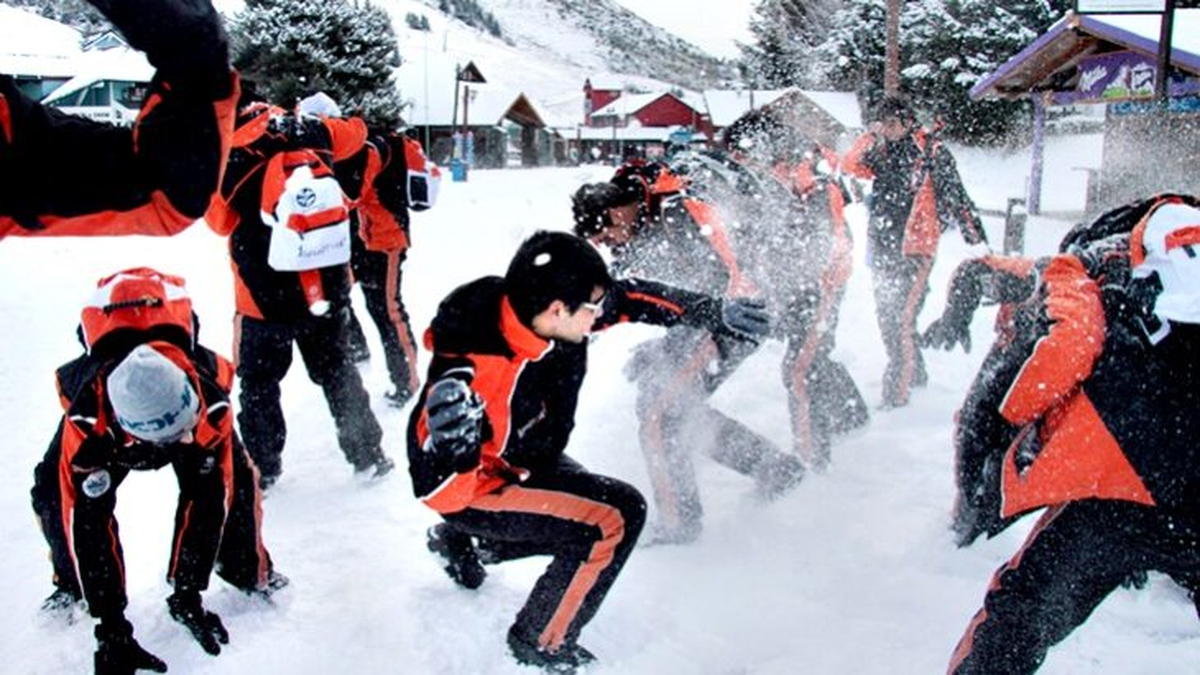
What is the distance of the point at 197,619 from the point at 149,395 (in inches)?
29.5

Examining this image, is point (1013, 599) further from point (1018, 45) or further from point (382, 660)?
point (1018, 45)

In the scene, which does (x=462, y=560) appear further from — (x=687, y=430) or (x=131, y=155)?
(x=131, y=155)

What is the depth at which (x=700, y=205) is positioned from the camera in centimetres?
413

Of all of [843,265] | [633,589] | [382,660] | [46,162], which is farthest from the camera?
[843,265]

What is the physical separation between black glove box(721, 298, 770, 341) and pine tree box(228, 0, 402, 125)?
22.5 metres

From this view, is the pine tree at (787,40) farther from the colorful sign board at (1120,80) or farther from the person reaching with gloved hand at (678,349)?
the person reaching with gloved hand at (678,349)

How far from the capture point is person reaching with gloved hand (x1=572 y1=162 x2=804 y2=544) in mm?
3961

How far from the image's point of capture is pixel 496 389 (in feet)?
8.83

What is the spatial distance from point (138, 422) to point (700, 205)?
2.39 m

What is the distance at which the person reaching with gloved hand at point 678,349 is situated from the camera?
3.96 meters

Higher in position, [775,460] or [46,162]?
[46,162]

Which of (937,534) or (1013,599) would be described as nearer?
(1013,599)

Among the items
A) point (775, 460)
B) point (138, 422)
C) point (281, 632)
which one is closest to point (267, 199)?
point (138, 422)

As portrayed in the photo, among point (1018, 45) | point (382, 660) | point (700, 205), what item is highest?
point (1018, 45)
